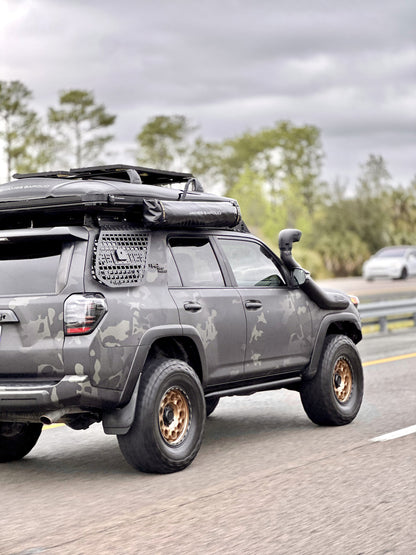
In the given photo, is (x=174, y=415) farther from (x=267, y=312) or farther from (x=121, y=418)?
(x=267, y=312)

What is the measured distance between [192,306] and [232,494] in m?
1.50

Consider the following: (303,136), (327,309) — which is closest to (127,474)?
(327,309)

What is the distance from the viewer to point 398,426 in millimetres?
8312

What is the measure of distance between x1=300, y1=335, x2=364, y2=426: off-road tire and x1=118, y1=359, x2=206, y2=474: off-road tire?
1624 mm

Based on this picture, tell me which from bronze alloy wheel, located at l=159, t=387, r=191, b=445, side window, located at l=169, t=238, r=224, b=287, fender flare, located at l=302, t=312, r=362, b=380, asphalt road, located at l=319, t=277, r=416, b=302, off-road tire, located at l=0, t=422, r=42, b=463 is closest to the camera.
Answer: bronze alloy wheel, located at l=159, t=387, r=191, b=445

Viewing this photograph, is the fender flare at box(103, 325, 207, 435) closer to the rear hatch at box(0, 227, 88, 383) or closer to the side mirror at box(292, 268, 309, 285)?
the rear hatch at box(0, 227, 88, 383)

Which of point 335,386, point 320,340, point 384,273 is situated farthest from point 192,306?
point 384,273

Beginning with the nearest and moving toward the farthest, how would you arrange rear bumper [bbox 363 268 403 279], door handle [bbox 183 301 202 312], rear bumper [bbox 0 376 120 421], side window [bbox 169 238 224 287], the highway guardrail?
1. rear bumper [bbox 0 376 120 421]
2. door handle [bbox 183 301 202 312]
3. side window [bbox 169 238 224 287]
4. the highway guardrail
5. rear bumper [bbox 363 268 403 279]

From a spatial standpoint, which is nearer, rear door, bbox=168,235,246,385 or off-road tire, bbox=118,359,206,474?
off-road tire, bbox=118,359,206,474

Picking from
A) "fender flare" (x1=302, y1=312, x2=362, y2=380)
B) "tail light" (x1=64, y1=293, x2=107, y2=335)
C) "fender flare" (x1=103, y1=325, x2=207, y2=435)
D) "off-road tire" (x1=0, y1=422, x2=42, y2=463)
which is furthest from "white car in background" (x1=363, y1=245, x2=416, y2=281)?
"tail light" (x1=64, y1=293, x2=107, y2=335)

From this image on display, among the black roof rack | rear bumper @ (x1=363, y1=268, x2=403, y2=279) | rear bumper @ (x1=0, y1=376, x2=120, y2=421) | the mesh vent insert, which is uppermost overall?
the black roof rack

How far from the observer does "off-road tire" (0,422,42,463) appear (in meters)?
7.22

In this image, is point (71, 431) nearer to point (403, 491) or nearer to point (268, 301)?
point (268, 301)

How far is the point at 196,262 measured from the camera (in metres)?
7.29
